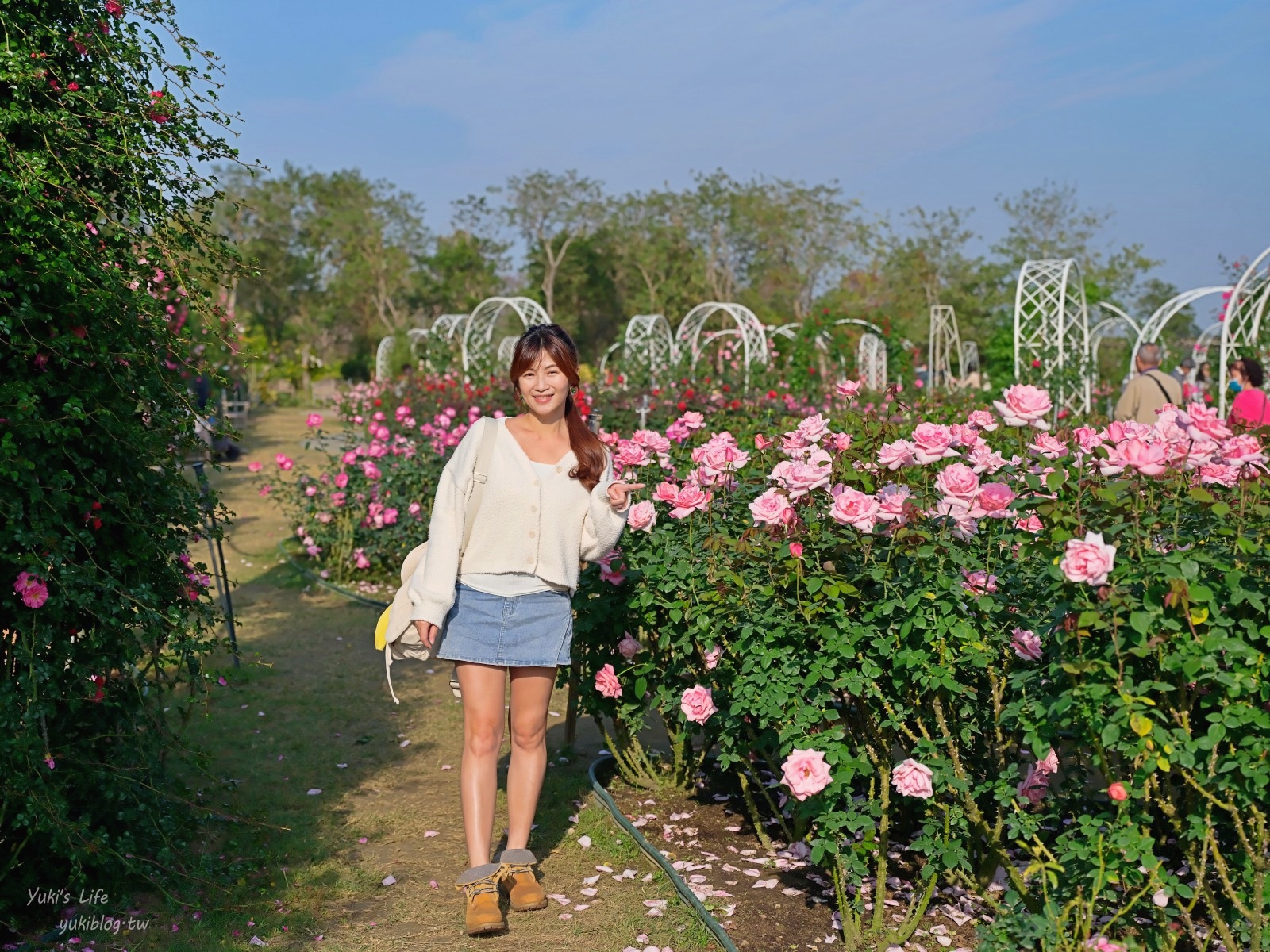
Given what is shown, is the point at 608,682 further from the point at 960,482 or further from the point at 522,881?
the point at 960,482

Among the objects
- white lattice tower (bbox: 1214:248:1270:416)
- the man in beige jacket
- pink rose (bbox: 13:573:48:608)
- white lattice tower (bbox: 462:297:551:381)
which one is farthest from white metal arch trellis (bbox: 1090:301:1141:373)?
pink rose (bbox: 13:573:48:608)

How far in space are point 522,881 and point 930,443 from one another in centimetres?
162

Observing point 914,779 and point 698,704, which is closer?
point 914,779

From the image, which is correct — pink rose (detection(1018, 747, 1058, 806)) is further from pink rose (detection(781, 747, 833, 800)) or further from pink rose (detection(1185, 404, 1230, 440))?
pink rose (detection(1185, 404, 1230, 440))

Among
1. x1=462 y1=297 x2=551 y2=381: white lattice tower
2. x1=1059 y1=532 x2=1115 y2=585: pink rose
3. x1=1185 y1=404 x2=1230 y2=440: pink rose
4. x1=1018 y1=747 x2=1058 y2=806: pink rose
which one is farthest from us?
x1=462 y1=297 x2=551 y2=381: white lattice tower

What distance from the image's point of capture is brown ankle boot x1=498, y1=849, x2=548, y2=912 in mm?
2975

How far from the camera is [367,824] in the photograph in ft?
11.9

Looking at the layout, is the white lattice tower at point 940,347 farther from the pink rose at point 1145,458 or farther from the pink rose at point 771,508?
the pink rose at point 1145,458

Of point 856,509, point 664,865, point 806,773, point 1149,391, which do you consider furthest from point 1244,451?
point 1149,391

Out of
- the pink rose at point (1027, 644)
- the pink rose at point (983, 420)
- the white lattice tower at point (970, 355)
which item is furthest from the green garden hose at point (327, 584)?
the white lattice tower at point (970, 355)

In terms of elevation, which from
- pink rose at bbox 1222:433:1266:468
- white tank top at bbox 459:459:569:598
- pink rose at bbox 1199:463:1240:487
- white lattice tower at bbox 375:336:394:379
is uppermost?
white lattice tower at bbox 375:336:394:379

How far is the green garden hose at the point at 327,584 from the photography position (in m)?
6.87

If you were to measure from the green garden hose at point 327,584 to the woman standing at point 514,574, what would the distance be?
3545 mm

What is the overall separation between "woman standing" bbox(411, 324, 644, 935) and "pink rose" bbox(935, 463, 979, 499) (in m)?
0.94
